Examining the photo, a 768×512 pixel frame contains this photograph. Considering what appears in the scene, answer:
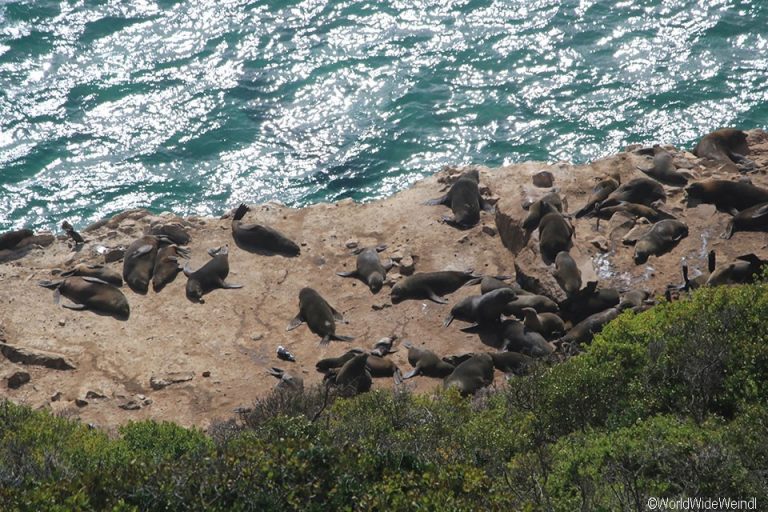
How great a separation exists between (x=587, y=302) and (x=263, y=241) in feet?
18.9

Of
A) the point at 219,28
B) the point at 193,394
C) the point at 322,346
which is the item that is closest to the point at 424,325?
the point at 322,346

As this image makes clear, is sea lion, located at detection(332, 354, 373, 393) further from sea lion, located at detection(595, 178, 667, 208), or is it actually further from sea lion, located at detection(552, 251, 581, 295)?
sea lion, located at detection(595, 178, 667, 208)

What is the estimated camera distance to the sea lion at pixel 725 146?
17.4 meters

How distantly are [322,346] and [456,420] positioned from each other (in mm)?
4269

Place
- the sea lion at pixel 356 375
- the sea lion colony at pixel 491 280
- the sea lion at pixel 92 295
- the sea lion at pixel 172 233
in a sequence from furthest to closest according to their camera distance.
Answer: the sea lion at pixel 172 233 → the sea lion at pixel 92 295 → the sea lion colony at pixel 491 280 → the sea lion at pixel 356 375

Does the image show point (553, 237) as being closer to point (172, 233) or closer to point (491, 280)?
point (491, 280)

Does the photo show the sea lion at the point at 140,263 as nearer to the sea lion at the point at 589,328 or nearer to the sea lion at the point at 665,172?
the sea lion at the point at 589,328

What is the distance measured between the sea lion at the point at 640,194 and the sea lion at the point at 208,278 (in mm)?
6286

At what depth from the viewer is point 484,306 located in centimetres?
1418

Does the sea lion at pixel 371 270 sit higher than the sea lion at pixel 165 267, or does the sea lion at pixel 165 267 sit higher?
the sea lion at pixel 165 267

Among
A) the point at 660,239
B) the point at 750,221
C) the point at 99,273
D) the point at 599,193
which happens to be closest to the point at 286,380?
the point at 99,273

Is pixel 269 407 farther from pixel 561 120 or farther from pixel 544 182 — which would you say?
pixel 561 120

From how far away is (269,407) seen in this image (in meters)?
11.4

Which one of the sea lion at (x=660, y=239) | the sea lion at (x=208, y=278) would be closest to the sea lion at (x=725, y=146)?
the sea lion at (x=660, y=239)
